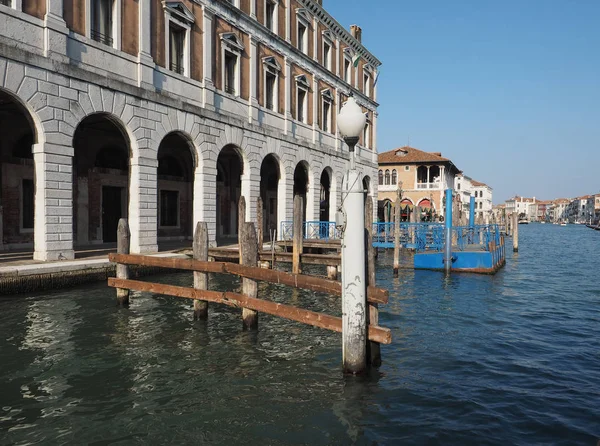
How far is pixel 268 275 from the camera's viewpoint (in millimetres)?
6957

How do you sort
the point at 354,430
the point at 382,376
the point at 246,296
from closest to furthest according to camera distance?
the point at 354,430
the point at 382,376
the point at 246,296

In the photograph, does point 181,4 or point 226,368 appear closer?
point 226,368

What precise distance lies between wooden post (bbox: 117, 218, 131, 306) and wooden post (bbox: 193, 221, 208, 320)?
185 cm

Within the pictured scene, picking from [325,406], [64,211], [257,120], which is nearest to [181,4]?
[257,120]

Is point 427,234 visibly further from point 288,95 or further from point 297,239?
point 288,95

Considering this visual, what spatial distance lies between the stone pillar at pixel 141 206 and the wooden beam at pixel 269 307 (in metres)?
5.69

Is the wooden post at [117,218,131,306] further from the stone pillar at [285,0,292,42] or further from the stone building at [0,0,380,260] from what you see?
the stone pillar at [285,0,292,42]

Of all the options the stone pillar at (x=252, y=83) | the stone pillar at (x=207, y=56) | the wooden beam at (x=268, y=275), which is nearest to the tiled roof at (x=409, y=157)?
the stone pillar at (x=252, y=83)

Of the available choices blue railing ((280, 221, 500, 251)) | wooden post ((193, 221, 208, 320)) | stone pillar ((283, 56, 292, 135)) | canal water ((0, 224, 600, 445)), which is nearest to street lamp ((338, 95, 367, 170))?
canal water ((0, 224, 600, 445))

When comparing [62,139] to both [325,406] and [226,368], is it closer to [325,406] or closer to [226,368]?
[226,368]

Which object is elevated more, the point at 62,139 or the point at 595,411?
the point at 62,139

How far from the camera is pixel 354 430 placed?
461 cm

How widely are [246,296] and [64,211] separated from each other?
296 inches

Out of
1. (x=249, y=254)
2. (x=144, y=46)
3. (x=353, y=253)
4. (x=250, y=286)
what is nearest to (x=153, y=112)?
(x=144, y=46)
